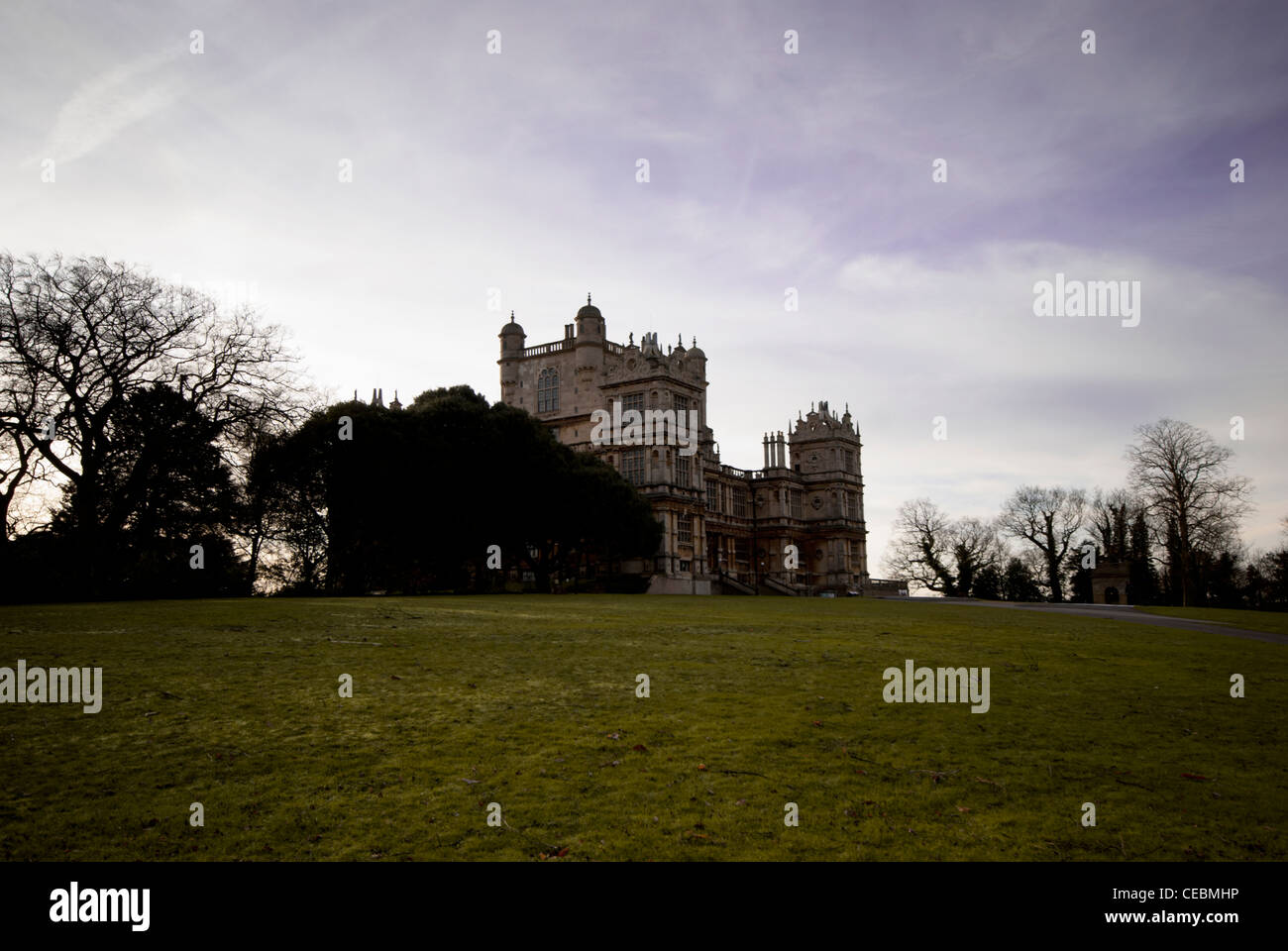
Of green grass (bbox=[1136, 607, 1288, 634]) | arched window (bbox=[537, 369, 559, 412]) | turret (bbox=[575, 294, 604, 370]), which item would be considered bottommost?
green grass (bbox=[1136, 607, 1288, 634])

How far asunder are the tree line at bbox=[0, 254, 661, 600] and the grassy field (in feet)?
58.2

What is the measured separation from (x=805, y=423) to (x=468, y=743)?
91.0 metres

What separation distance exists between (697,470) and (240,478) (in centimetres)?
4259

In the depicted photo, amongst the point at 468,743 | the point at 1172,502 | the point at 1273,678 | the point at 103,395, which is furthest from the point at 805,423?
the point at 468,743

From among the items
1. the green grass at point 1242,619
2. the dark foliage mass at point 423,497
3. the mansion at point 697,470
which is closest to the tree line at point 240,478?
the dark foliage mass at point 423,497

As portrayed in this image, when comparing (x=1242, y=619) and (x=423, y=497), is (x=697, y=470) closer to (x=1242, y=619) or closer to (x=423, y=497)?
(x=423, y=497)

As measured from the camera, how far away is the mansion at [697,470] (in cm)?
6975

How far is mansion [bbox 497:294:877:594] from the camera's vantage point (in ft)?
229

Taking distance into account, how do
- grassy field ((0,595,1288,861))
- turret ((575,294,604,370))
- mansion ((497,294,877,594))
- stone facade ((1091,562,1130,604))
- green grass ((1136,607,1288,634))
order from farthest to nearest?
1. turret ((575,294,604,370))
2. mansion ((497,294,877,594))
3. stone facade ((1091,562,1130,604))
4. green grass ((1136,607,1288,634))
5. grassy field ((0,595,1288,861))

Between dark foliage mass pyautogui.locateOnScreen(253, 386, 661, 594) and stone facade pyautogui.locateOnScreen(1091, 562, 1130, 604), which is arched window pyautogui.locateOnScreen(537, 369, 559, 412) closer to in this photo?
dark foliage mass pyautogui.locateOnScreen(253, 386, 661, 594)

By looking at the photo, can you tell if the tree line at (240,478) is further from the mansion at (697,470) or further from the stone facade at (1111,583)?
the stone facade at (1111,583)

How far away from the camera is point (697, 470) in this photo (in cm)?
7325

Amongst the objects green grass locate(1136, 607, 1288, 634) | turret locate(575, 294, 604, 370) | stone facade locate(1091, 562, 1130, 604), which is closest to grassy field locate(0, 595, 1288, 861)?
green grass locate(1136, 607, 1288, 634)
